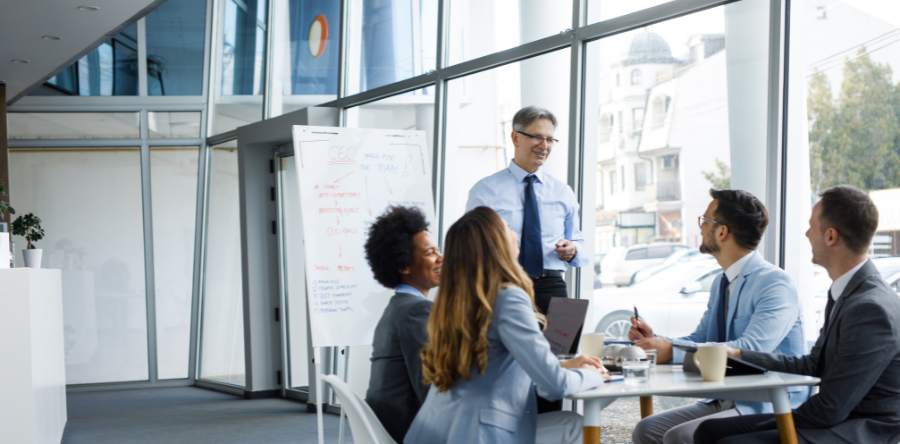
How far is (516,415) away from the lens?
190 centimetres

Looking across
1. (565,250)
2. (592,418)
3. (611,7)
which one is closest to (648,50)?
(611,7)

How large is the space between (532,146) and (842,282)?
1.58 metres

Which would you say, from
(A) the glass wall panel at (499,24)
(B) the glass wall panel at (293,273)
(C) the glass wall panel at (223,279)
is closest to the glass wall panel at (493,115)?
(A) the glass wall panel at (499,24)

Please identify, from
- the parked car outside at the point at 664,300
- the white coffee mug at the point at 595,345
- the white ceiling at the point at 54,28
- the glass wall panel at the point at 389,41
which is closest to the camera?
the white coffee mug at the point at 595,345

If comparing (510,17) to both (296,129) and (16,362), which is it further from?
(16,362)

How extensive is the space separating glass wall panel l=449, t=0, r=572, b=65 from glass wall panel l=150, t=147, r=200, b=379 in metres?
4.03

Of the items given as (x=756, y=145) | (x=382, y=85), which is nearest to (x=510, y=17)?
(x=382, y=85)

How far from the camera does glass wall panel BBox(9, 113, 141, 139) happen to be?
7.48 metres

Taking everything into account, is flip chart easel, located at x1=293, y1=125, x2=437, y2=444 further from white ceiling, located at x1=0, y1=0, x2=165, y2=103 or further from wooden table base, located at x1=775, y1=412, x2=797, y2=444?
wooden table base, located at x1=775, y1=412, x2=797, y2=444

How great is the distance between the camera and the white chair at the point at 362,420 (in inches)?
75.4

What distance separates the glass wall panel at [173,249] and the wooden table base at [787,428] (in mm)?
6724

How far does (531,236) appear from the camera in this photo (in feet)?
11.1

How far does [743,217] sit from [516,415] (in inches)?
43.4

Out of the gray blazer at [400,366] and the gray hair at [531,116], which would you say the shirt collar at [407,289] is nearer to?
the gray blazer at [400,366]
